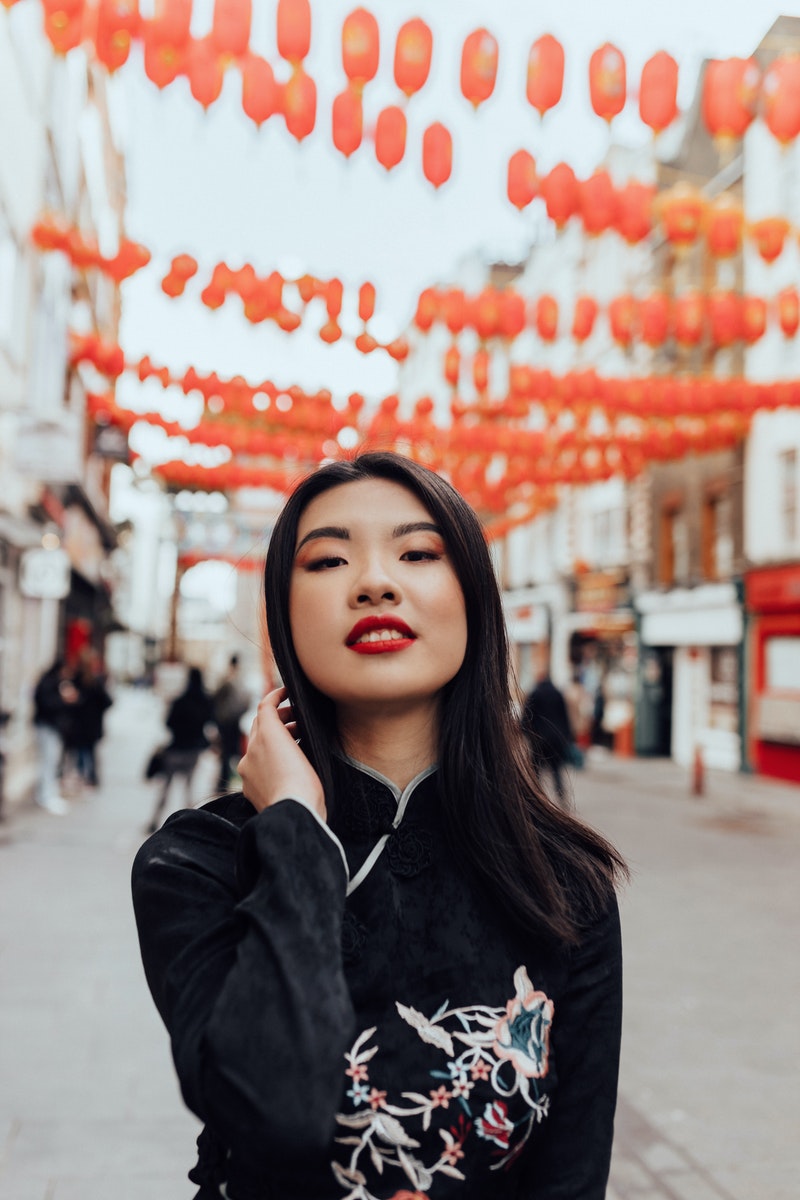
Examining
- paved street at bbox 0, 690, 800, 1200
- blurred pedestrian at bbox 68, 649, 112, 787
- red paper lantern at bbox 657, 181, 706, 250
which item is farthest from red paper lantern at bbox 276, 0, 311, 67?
blurred pedestrian at bbox 68, 649, 112, 787

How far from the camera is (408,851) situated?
54.3 inches

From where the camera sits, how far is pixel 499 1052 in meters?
1.29

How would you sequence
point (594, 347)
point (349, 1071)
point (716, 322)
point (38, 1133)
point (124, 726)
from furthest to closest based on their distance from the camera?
point (124, 726) < point (594, 347) < point (716, 322) < point (38, 1133) < point (349, 1071)

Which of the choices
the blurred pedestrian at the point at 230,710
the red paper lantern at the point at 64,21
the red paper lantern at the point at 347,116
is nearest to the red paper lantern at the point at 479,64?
the red paper lantern at the point at 347,116

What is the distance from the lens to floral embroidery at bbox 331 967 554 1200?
1.23 metres

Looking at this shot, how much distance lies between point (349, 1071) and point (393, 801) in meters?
0.35

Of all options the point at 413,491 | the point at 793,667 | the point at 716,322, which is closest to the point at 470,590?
the point at 413,491

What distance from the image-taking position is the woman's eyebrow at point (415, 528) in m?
1.43

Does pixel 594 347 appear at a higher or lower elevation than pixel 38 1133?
higher

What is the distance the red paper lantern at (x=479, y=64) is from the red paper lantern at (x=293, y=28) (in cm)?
101

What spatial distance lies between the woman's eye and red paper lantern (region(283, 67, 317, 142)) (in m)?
6.28

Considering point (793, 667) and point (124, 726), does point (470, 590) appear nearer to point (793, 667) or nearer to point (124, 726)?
point (793, 667)

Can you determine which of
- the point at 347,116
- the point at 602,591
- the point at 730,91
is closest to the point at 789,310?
the point at 730,91

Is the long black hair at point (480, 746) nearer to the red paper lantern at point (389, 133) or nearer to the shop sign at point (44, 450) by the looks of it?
the red paper lantern at point (389, 133)
